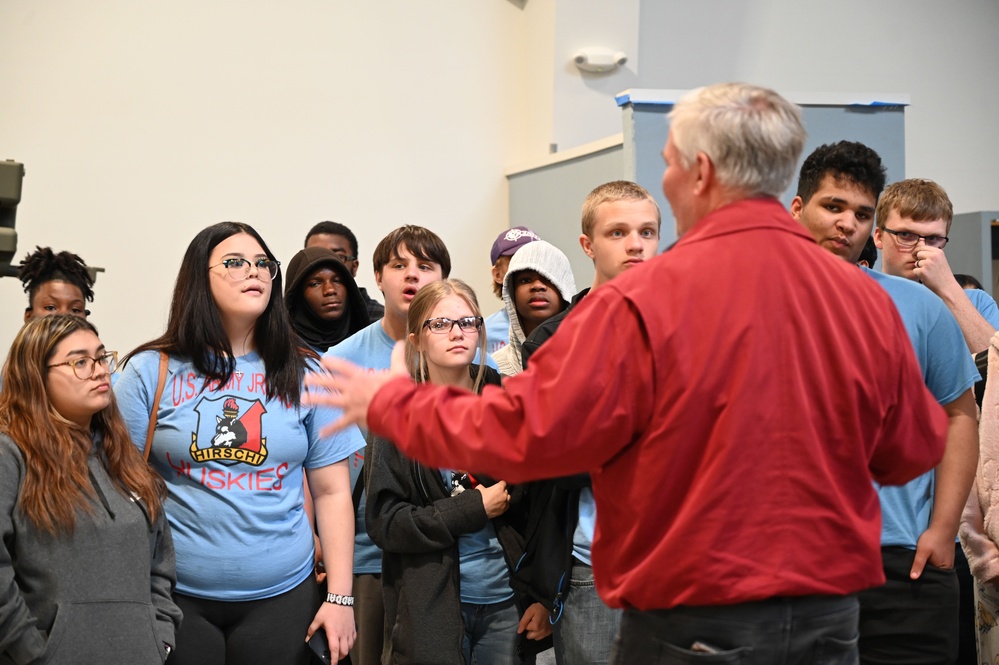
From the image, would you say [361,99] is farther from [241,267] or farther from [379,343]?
[241,267]

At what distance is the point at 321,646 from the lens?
2418 millimetres

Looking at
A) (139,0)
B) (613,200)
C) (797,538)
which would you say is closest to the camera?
(797,538)

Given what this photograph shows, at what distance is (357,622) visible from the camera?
9.48ft

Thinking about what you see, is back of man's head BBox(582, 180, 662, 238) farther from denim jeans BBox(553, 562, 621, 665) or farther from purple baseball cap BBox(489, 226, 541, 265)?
purple baseball cap BBox(489, 226, 541, 265)

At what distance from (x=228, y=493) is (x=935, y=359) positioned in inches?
61.5

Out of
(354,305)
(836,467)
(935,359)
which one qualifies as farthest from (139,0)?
(836,467)

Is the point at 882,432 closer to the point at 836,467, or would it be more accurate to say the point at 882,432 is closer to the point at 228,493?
the point at 836,467

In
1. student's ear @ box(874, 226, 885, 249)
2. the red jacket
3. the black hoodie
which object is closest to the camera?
the red jacket

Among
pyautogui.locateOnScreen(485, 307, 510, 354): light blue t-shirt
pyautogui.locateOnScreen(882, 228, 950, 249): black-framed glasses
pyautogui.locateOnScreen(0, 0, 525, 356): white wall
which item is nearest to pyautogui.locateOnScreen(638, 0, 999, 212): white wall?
pyautogui.locateOnScreen(0, 0, 525, 356): white wall

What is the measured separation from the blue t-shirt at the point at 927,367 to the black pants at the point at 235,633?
1338 millimetres

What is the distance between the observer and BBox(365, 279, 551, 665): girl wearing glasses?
2.43m

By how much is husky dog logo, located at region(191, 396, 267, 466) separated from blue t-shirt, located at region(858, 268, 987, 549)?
1.37 m

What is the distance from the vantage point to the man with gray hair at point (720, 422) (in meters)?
1.36

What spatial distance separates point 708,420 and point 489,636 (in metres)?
1.33
